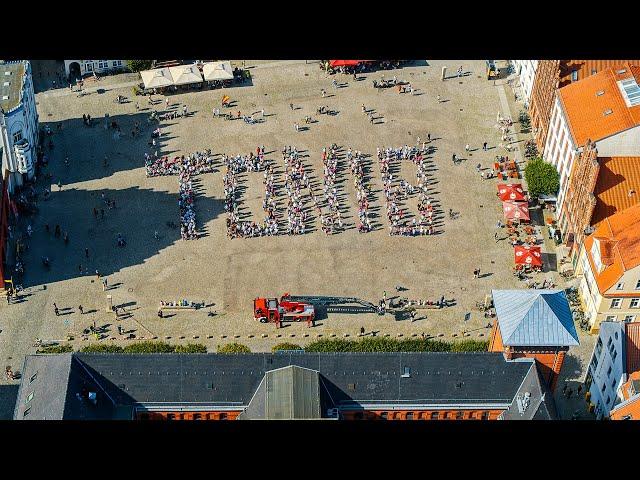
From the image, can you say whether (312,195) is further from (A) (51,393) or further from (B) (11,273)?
(A) (51,393)

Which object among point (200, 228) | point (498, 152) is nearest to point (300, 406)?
point (200, 228)

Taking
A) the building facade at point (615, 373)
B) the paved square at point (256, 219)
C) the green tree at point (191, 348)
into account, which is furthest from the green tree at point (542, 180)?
the green tree at point (191, 348)

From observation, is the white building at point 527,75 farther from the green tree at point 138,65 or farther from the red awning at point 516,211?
the green tree at point 138,65

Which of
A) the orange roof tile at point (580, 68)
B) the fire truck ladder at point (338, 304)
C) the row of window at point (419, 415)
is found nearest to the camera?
the row of window at point (419, 415)

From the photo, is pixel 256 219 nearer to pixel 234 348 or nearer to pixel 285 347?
pixel 234 348

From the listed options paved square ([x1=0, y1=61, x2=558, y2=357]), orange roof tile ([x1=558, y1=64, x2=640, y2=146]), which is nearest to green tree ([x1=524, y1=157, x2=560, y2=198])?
paved square ([x1=0, y1=61, x2=558, y2=357])

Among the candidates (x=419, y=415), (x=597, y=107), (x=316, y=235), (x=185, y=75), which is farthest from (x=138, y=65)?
(x=419, y=415)
